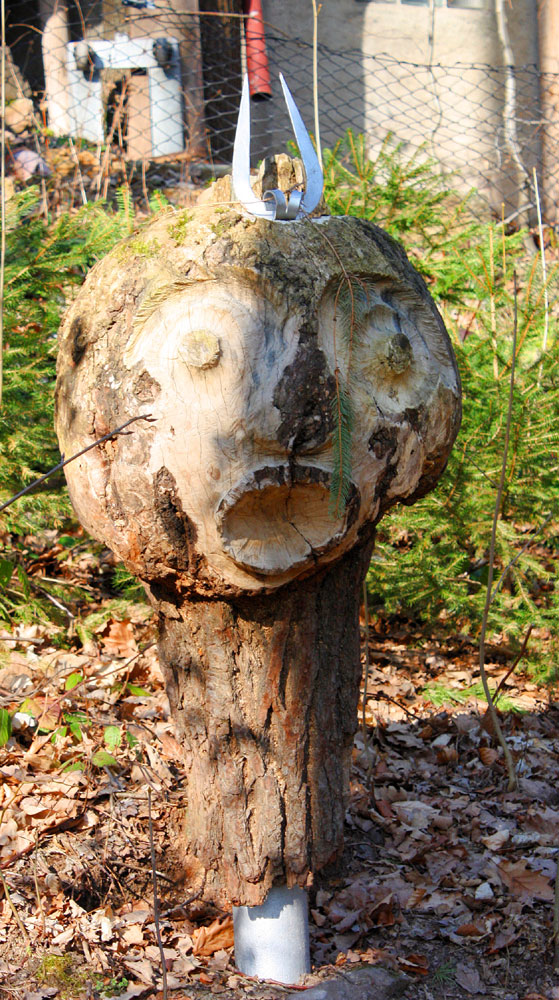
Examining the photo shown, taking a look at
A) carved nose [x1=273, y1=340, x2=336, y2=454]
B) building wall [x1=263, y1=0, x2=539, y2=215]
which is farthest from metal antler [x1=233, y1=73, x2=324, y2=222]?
building wall [x1=263, y1=0, x2=539, y2=215]

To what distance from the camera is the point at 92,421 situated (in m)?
2.00

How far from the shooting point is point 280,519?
6.54 feet

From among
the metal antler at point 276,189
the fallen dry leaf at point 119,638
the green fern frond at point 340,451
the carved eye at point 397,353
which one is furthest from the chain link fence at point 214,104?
the green fern frond at point 340,451

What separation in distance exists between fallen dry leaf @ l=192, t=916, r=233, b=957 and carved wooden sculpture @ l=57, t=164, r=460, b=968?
0.17m

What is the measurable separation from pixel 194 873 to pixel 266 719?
1.99 feet

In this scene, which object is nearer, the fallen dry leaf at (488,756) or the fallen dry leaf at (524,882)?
the fallen dry leaf at (524,882)

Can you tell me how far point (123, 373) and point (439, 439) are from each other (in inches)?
33.2

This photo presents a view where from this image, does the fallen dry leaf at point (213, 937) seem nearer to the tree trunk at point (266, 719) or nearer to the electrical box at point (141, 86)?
the tree trunk at point (266, 719)

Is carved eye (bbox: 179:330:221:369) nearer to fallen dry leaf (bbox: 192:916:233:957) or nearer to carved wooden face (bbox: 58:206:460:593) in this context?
carved wooden face (bbox: 58:206:460:593)

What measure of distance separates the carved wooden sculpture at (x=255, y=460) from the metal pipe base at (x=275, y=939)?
63 mm

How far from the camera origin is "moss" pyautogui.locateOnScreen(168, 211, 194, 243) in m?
1.96

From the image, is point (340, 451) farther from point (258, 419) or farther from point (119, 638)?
point (119, 638)

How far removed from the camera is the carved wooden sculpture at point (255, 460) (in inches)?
74.1

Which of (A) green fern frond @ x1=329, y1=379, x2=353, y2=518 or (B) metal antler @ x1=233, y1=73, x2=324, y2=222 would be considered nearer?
(A) green fern frond @ x1=329, y1=379, x2=353, y2=518
